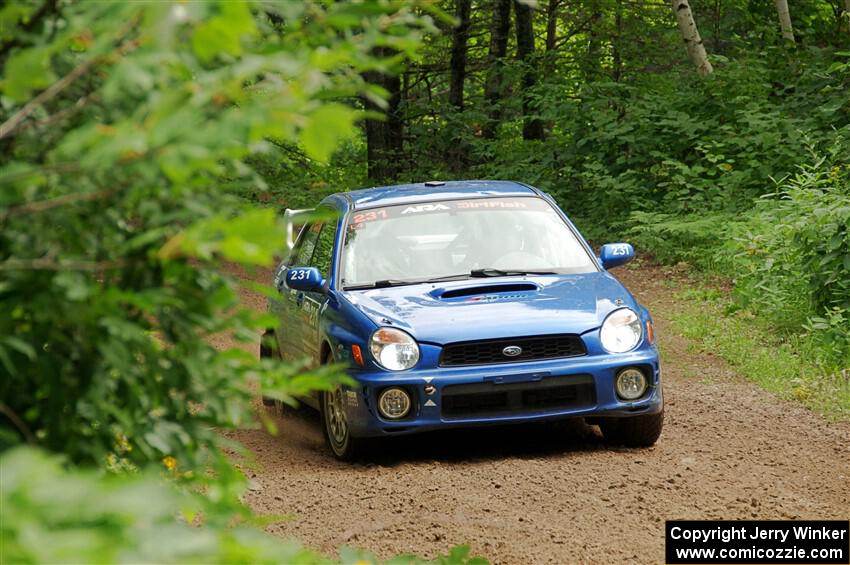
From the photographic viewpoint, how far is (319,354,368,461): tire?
792cm

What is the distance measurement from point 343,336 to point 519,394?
45.3 inches

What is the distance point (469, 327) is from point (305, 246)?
118 inches

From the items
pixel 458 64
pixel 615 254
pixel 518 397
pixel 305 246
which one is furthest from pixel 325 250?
pixel 458 64

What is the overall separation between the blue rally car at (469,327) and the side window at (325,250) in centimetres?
4

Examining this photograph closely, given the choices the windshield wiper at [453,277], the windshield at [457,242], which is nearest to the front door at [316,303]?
the windshield at [457,242]

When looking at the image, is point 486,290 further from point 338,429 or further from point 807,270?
point 807,270

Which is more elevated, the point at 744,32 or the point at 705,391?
the point at 744,32

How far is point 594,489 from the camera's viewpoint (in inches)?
273

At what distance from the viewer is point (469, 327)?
7.72 metres

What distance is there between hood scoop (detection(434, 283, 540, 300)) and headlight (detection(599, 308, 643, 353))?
60cm

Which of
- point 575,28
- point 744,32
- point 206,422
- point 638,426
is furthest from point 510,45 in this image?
point 206,422

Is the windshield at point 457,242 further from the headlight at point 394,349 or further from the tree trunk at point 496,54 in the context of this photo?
the tree trunk at point 496,54

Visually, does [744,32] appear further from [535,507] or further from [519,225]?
[535,507]

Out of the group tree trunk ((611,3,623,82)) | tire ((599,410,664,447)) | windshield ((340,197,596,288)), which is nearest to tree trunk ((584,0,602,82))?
tree trunk ((611,3,623,82))
